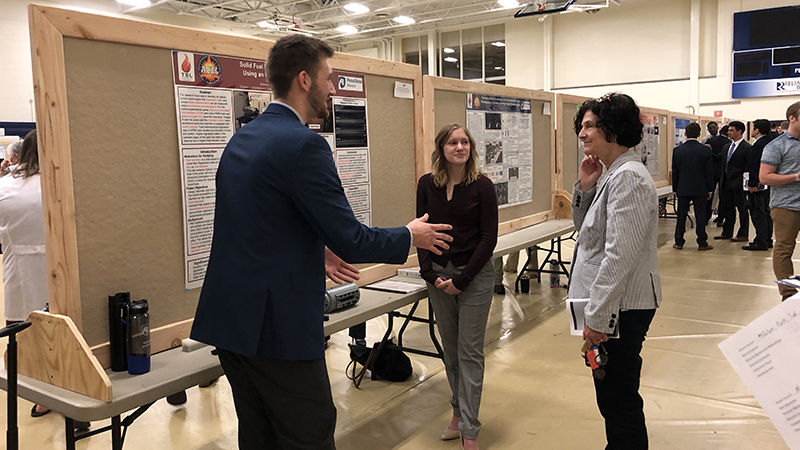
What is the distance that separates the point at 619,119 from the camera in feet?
6.40

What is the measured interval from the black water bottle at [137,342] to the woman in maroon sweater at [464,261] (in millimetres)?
1249

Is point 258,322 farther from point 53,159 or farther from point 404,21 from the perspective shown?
point 404,21

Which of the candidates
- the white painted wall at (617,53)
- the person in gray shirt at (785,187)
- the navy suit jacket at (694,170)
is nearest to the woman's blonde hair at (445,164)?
the person in gray shirt at (785,187)

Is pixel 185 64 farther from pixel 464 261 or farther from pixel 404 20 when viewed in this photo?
pixel 404 20

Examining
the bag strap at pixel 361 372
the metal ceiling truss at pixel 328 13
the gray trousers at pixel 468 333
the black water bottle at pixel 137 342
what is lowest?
the bag strap at pixel 361 372

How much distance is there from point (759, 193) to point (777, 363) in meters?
6.70

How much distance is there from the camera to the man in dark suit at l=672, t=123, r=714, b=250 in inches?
288

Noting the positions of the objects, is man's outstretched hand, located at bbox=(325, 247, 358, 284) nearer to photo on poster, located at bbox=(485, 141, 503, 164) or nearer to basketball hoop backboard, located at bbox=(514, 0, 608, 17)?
photo on poster, located at bbox=(485, 141, 503, 164)

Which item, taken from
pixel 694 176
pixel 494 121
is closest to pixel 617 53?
pixel 694 176

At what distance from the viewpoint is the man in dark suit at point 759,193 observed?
6383 mm

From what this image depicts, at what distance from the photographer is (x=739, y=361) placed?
1.18 metres

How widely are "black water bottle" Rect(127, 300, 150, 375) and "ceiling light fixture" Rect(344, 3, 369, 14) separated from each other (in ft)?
39.6

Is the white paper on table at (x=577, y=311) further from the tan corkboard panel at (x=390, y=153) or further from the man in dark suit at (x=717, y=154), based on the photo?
the man in dark suit at (x=717, y=154)

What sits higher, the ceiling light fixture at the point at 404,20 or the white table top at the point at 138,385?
the ceiling light fixture at the point at 404,20
